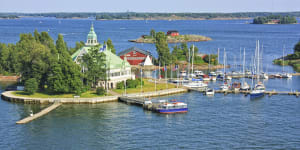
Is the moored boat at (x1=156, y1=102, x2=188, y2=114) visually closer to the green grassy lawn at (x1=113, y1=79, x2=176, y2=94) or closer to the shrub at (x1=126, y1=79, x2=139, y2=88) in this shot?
the green grassy lawn at (x1=113, y1=79, x2=176, y2=94)

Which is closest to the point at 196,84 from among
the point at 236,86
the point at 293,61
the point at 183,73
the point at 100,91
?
the point at 236,86

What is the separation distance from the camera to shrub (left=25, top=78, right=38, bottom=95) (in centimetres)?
9122

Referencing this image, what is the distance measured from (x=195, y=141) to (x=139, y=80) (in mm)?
39368

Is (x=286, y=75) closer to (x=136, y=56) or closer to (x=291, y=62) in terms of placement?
(x=291, y=62)

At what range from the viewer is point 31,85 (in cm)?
9131

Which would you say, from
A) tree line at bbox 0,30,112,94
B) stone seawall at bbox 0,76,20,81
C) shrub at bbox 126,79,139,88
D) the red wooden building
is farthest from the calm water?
the red wooden building

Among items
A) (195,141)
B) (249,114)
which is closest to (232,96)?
(249,114)

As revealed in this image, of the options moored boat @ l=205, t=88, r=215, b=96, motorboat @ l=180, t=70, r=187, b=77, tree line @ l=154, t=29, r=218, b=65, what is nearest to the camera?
moored boat @ l=205, t=88, r=215, b=96

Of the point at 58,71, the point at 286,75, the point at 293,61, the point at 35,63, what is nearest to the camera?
the point at 58,71

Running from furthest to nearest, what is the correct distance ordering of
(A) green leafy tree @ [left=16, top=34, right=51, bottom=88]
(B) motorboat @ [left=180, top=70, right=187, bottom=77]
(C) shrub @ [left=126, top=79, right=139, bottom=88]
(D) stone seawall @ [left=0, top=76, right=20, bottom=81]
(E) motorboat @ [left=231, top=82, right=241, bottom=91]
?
(B) motorboat @ [left=180, top=70, right=187, bottom=77], (D) stone seawall @ [left=0, top=76, right=20, bottom=81], (E) motorboat @ [left=231, top=82, right=241, bottom=91], (C) shrub @ [left=126, top=79, right=139, bottom=88], (A) green leafy tree @ [left=16, top=34, right=51, bottom=88]

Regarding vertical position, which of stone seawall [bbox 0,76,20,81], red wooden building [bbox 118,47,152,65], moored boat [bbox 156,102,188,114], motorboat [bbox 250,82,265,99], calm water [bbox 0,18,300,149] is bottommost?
calm water [bbox 0,18,300,149]

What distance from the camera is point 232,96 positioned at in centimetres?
9844

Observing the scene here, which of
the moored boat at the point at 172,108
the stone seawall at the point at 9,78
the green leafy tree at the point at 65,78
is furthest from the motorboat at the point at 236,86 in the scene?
the stone seawall at the point at 9,78

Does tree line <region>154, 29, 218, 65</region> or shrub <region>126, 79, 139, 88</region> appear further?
A: tree line <region>154, 29, 218, 65</region>
